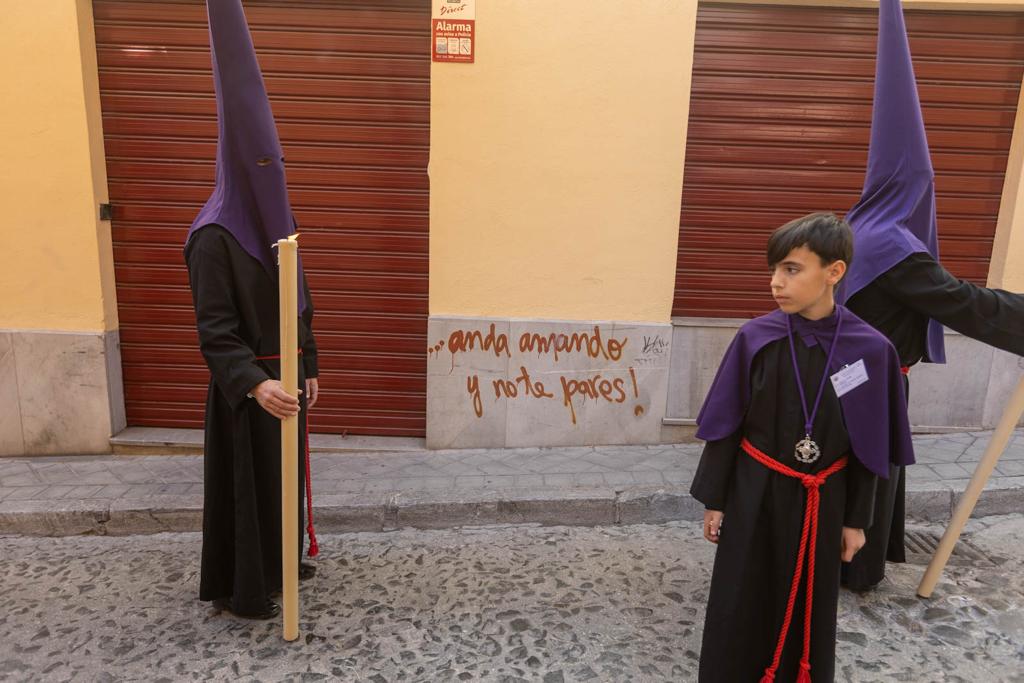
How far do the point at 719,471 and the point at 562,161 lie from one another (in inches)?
121

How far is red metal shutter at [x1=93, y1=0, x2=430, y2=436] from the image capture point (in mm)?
4758

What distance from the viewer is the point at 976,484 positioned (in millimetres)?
3049

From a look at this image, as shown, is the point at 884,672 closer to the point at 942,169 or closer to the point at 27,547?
the point at 942,169

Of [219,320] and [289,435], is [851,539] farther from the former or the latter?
[219,320]

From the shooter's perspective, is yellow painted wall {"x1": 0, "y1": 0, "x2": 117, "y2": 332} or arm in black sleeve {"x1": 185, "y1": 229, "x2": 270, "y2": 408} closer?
arm in black sleeve {"x1": 185, "y1": 229, "x2": 270, "y2": 408}

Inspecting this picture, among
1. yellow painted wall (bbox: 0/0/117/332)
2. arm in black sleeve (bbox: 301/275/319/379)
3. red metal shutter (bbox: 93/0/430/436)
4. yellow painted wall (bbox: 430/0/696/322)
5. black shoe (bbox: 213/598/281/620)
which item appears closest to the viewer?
black shoe (bbox: 213/598/281/620)

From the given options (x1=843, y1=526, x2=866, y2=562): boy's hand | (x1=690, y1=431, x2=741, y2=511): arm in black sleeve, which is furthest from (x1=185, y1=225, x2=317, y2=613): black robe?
(x1=843, y1=526, x2=866, y2=562): boy's hand

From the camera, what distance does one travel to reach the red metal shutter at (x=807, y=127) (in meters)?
4.99

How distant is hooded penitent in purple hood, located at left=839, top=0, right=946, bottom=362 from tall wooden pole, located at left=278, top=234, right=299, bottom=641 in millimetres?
2420

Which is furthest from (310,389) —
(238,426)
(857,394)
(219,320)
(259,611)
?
(857,394)

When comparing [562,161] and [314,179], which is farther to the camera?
[314,179]

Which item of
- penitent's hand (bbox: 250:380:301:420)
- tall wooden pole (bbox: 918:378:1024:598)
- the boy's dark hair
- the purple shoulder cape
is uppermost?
the boy's dark hair

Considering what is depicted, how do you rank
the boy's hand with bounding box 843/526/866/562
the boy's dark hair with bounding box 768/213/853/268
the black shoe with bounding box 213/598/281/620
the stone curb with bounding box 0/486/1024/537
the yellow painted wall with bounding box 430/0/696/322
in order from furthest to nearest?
the yellow painted wall with bounding box 430/0/696/322 < the stone curb with bounding box 0/486/1024/537 < the black shoe with bounding box 213/598/281/620 < the boy's hand with bounding box 843/526/866/562 < the boy's dark hair with bounding box 768/213/853/268

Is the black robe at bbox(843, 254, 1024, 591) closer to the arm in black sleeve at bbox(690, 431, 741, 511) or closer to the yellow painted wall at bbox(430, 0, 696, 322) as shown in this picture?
the arm in black sleeve at bbox(690, 431, 741, 511)
